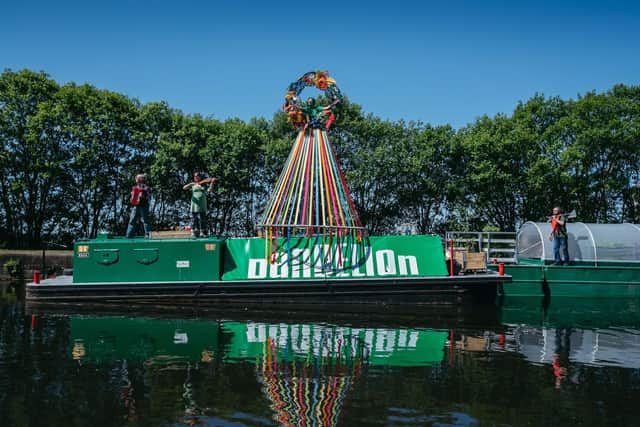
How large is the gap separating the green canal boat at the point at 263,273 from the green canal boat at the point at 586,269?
9.11ft

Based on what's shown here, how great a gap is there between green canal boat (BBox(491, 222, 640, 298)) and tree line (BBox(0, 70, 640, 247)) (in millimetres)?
9303

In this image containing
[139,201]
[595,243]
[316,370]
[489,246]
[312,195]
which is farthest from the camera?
[489,246]

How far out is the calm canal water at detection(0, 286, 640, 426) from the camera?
255 inches

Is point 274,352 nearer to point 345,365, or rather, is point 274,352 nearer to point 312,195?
point 345,365

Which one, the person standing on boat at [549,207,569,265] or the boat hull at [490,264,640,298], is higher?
the person standing on boat at [549,207,569,265]

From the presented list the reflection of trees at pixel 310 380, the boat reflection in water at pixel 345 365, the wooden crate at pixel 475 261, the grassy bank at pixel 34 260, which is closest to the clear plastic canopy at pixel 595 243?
the wooden crate at pixel 475 261

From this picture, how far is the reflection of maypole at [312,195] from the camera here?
15.7 m

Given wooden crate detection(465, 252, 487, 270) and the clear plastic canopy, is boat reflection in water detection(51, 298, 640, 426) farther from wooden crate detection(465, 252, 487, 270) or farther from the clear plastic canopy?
the clear plastic canopy

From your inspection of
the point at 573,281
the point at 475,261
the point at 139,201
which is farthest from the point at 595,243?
the point at 139,201

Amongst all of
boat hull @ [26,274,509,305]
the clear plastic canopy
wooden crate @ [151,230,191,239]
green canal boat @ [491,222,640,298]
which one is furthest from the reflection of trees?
the clear plastic canopy

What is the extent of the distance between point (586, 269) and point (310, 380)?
1336 centimetres

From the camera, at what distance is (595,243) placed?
59.9ft

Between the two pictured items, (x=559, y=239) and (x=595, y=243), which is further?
(x=595, y=243)

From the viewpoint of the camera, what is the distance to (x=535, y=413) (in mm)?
6578
